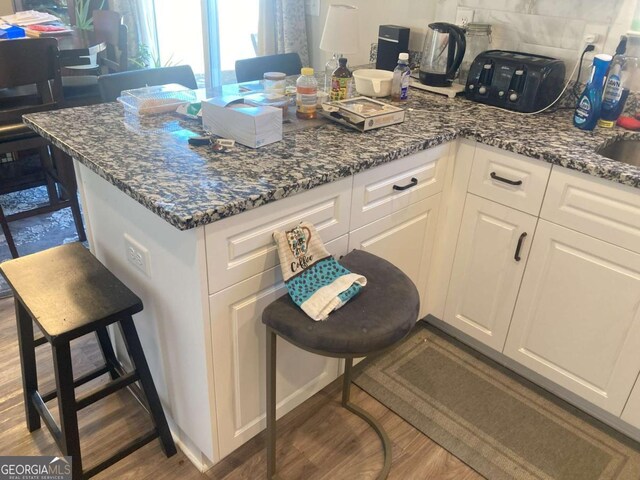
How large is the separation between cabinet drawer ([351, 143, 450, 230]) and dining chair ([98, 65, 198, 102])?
119cm

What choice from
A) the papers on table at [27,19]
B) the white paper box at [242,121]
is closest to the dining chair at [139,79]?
the white paper box at [242,121]

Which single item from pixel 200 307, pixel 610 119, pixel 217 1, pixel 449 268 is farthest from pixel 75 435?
pixel 217 1

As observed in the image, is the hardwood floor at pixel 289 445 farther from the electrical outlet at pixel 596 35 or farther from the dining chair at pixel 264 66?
the electrical outlet at pixel 596 35

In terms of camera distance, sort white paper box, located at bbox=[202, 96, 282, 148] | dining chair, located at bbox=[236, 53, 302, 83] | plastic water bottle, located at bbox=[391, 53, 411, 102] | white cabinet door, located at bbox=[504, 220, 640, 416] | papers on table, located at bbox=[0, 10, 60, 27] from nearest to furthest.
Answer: white paper box, located at bbox=[202, 96, 282, 148], white cabinet door, located at bbox=[504, 220, 640, 416], plastic water bottle, located at bbox=[391, 53, 411, 102], dining chair, located at bbox=[236, 53, 302, 83], papers on table, located at bbox=[0, 10, 60, 27]

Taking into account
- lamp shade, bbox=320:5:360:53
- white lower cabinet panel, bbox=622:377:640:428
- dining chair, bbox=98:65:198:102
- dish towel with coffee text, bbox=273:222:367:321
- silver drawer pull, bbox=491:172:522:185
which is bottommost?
white lower cabinet panel, bbox=622:377:640:428

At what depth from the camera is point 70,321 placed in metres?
1.33

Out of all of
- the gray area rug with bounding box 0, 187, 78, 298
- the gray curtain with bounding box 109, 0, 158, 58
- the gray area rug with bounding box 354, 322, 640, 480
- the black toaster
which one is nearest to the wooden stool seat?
the gray area rug with bounding box 354, 322, 640, 480

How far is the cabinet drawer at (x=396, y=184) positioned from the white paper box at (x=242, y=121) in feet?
0.97

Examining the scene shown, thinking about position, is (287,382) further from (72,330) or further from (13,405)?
(13,405)

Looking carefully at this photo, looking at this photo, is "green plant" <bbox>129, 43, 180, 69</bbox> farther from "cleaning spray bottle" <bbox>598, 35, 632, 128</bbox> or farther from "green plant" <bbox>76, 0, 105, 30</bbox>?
"cleaning spray bottle" <bbox>598, 35, 632, 128</bbox>

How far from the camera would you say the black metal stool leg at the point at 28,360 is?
61.3 inches

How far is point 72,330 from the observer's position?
131 centimetres

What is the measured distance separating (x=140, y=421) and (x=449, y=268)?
130 centimetres

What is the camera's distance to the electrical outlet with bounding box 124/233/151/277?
56.8 inches
